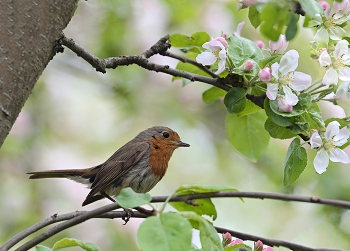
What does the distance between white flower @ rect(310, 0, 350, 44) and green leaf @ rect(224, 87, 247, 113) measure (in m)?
0.30

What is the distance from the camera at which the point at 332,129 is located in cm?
165

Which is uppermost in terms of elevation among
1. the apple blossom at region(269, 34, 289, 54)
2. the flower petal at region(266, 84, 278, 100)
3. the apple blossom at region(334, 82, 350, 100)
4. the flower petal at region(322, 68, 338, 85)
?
the apple blossom at region(269, 34, 289, 54)

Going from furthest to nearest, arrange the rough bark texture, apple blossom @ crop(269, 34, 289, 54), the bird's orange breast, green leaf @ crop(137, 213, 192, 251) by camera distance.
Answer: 1. the bird's orange breast
2. apple blossom @ crop(269, 34, 289, 54)
3. the rough bark texture
4. green leaf @ crop(137, 213, 192, 251)

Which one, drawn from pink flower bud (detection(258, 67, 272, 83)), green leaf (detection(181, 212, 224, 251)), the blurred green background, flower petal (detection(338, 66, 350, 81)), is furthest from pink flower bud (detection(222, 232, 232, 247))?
the blurred green background

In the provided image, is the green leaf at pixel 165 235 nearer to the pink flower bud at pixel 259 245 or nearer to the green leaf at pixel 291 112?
the pink flower bud at pixel 259 245

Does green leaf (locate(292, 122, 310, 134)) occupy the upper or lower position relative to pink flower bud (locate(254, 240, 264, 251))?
upper

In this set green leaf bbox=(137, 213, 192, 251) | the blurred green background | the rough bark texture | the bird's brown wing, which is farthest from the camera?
the blurred green background

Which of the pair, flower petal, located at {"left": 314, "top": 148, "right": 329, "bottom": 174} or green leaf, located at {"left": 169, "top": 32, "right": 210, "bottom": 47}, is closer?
flower petal, located at {"left": 314, "top": 148, "right": 329, "bottom": 174}

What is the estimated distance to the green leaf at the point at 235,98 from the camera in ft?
5.76

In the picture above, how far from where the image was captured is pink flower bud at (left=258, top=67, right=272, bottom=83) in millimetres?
1674

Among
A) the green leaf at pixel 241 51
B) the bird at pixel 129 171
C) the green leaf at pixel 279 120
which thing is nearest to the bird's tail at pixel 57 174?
the bird at pixel 129 171

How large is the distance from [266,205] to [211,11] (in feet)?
6.54

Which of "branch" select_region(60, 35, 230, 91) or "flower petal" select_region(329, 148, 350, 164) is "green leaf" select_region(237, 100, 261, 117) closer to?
"branch" select_region(60, 35, 230, 91)

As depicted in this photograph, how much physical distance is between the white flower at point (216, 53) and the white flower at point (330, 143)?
37 centimetres
